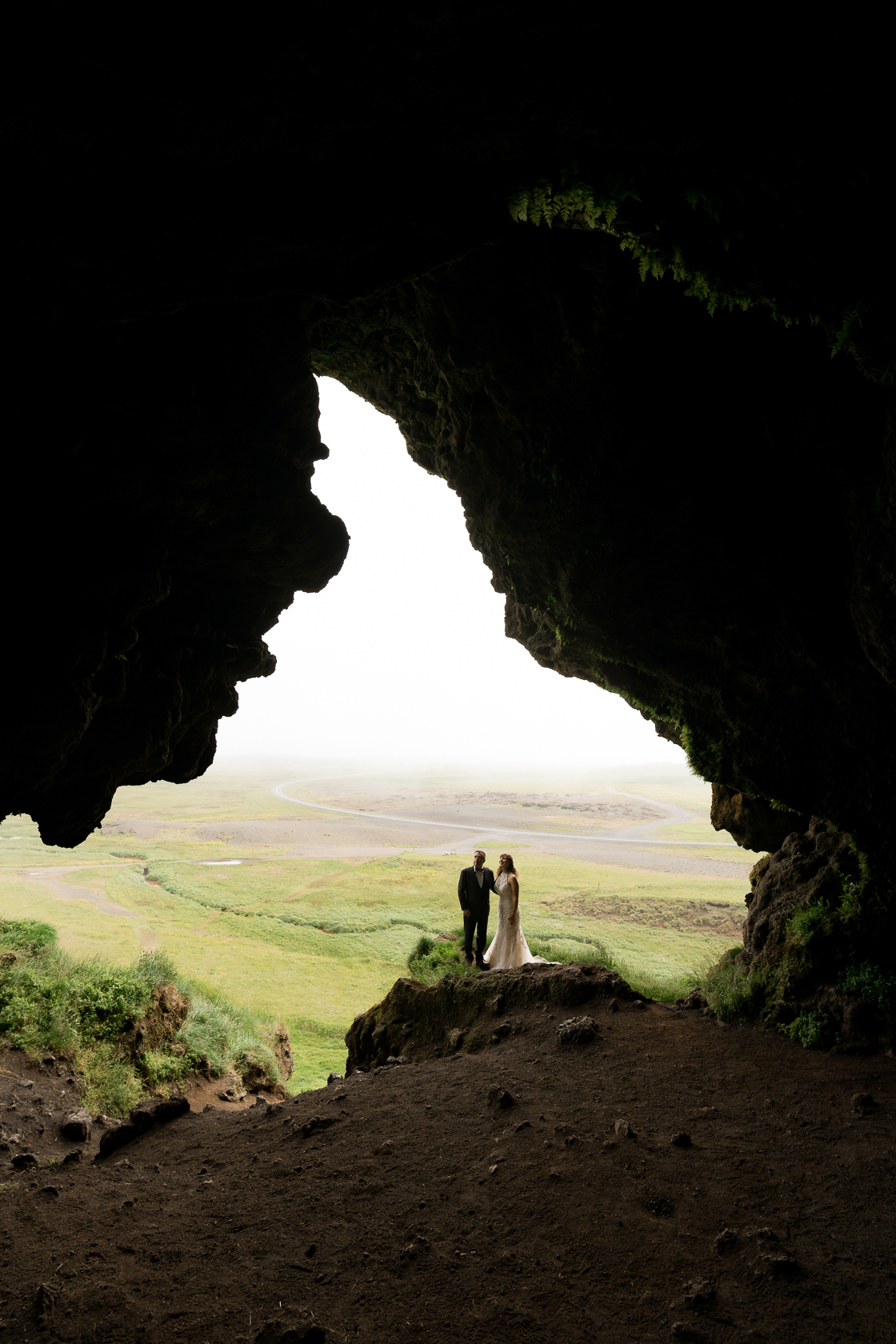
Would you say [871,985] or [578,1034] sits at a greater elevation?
[871,985]

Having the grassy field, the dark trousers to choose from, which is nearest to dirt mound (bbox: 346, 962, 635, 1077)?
the dark trousers

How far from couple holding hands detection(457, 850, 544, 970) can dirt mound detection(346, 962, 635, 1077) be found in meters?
2.23

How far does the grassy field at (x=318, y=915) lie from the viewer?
65.7ft

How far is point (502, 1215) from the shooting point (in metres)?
4.02

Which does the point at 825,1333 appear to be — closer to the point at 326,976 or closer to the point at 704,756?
the point at 704,756

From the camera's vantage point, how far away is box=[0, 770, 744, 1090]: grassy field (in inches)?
788

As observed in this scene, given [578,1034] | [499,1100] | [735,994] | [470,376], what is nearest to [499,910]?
[578,1034]

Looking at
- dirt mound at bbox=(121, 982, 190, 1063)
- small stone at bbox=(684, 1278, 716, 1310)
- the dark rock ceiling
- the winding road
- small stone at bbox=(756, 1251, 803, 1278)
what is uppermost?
the dark rock ceiling

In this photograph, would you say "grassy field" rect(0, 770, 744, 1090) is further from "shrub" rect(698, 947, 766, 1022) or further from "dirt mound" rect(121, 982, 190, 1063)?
"dirt mound" rect(121, 982, 190, 1063)

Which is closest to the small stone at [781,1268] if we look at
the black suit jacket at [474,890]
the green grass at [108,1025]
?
the black suit jacket at [474,890]

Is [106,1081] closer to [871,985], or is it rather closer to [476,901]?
[476,901]

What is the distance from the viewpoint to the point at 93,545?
713cm

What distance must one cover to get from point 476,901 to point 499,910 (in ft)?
1.90

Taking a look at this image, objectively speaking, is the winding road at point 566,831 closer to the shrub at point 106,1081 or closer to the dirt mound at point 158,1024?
the dirt mound at point 158,1024
